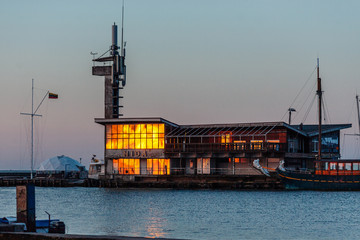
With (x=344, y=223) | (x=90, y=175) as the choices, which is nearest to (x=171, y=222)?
(x=344, y=223)

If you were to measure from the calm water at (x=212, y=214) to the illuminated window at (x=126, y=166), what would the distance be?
9.66 metres

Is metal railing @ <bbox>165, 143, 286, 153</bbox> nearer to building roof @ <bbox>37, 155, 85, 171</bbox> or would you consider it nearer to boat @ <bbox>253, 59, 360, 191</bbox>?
boat @ <bbox>253, 59, 360, 191</bbox>

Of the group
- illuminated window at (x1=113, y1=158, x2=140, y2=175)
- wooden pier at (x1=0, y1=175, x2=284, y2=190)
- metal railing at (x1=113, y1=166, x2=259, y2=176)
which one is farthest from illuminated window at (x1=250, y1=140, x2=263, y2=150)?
illuminated window at (x1=113, y1=158, x2=140, y2=175)

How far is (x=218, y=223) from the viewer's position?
39.6 m

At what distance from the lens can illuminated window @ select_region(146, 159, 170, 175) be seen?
79.1 metres

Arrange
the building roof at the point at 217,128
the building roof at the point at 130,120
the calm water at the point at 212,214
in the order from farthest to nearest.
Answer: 1. the building roof at the point at 130,120
2. the building roof at the point at 217,128
3. the calm water at the point at 212,214

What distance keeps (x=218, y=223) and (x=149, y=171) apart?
40.4 metres

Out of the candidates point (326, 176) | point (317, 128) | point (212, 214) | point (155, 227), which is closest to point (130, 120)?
point (326, 176)

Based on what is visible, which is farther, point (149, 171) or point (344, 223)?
point (149, 171)

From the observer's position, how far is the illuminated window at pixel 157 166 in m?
79.1

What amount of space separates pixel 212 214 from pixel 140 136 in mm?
34870

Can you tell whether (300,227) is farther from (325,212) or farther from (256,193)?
(256,193)

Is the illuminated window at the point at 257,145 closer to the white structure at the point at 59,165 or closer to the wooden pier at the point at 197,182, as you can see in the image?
the wooden pier at the point at 197,182

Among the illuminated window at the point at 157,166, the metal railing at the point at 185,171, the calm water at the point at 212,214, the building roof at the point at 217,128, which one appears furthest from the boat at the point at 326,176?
the illuminated window at the point at 157,166
